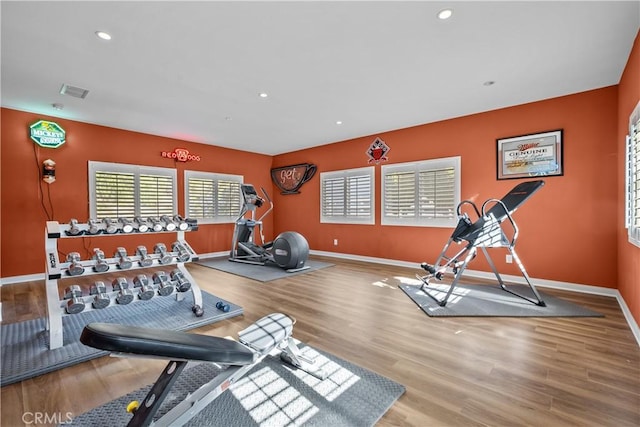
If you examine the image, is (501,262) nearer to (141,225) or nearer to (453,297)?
(453,297)

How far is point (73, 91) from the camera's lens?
3.59 m

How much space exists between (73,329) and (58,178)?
329 centimetres

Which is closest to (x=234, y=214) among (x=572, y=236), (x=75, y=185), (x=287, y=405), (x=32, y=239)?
(x=75, y=185)

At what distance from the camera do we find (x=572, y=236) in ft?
12.3

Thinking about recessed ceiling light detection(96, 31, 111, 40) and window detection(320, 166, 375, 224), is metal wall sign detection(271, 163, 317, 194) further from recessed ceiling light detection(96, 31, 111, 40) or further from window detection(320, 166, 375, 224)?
recessed ceiling light detection(96, 31, 111, 40)

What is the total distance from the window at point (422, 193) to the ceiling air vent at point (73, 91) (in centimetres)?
489

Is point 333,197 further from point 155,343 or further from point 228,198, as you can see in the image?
point 155,343

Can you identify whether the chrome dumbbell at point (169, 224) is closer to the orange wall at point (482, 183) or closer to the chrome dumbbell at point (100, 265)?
the chrome dumbbell at point (100, 265)

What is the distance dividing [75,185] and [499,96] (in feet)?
22.5

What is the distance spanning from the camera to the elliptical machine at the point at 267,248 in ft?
15.9

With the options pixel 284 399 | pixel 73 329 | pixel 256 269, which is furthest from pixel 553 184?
pixel 73 329

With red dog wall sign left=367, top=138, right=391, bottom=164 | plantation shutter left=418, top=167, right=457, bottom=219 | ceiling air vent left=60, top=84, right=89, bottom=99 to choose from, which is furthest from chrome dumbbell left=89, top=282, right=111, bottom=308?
red dog wall sign left=367, top=138, right=391, bottom=164

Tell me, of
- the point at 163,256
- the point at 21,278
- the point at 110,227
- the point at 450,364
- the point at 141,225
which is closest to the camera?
the point at 450,364

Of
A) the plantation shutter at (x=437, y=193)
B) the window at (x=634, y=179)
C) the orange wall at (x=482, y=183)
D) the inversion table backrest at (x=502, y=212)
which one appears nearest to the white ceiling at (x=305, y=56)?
the orange wall at (x=482, y=183)
